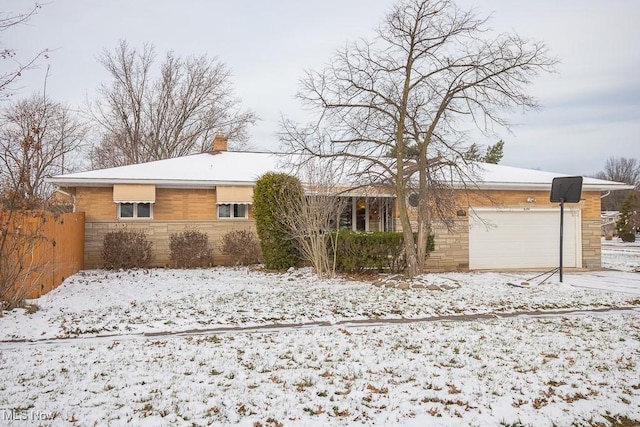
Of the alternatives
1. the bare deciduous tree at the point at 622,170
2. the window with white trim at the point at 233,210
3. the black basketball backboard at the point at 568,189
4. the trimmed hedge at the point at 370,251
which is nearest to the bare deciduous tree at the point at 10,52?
the trimmed hedge at the point at 370,251

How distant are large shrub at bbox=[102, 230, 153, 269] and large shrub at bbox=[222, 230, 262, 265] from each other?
2.60 m

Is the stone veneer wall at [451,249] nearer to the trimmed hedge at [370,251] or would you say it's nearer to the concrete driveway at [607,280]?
the trimmed hedge at [370,251]

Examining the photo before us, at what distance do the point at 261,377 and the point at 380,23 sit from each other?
986 centimetres

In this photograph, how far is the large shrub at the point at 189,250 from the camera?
15445 millimetres

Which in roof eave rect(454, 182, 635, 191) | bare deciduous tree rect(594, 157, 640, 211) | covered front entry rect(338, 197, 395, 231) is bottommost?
covered front entry rect(338, 197, 395, 231)

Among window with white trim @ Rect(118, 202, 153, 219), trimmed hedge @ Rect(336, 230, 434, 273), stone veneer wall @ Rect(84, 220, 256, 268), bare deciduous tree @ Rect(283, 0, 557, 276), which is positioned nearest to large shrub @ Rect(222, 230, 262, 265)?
stone veneer wall @ Rect(84, 220, 256, 268)

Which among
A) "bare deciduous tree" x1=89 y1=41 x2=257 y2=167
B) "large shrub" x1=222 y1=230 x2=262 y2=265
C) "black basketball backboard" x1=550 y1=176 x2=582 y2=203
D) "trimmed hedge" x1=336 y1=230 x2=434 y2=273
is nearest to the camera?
"black basketball backboard" x1=550 y1=176 x2=582 y2=203

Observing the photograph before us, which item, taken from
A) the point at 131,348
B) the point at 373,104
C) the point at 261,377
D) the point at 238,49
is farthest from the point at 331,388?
the point at 238,49

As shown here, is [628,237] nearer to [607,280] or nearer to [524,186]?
[524,186]

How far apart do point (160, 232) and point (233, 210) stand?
262cm

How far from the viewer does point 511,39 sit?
1131cm

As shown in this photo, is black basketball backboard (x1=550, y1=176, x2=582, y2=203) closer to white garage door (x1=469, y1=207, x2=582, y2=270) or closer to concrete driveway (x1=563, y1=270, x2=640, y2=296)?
concrete driveway (x1=563, y1=270, x2=640, y2=296)

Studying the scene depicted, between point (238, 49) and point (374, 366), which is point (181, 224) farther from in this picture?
point (374, 366)

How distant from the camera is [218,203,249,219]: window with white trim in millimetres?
16609
